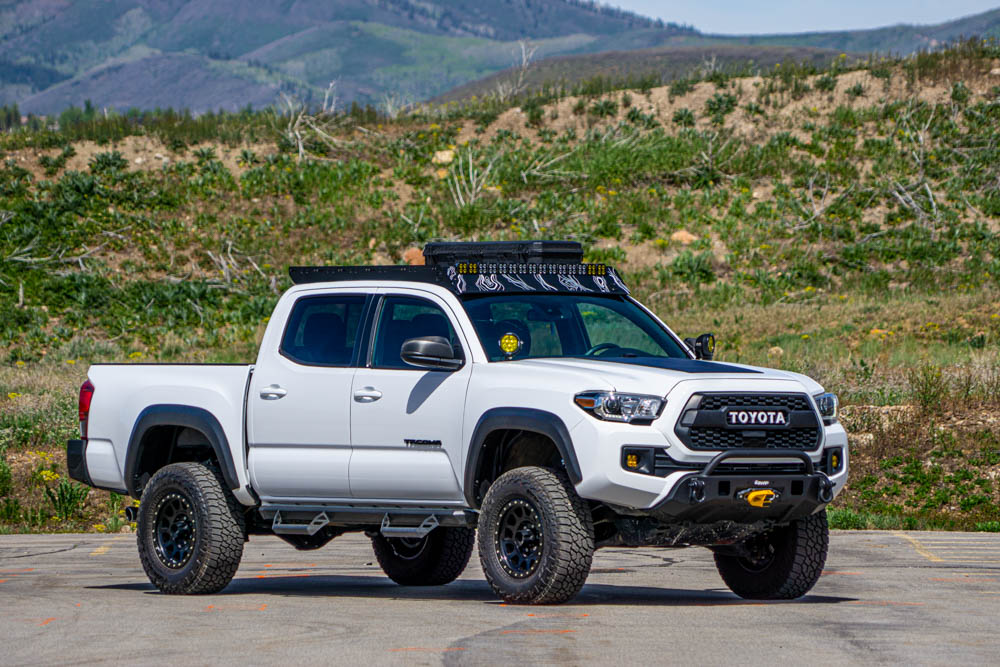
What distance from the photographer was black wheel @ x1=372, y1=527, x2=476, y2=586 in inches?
486

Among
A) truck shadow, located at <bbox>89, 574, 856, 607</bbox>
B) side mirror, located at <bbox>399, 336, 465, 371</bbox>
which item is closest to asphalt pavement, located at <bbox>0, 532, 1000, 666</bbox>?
truck shadow, located at <bbox>89, 574, 856, 607</bbox>

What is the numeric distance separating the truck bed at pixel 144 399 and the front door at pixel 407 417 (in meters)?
1.17

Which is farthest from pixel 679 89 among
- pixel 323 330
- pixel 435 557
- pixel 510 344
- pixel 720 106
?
pixel 510 344

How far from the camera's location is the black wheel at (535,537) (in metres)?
9.30

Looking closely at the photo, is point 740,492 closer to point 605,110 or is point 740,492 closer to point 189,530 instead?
point 189,530

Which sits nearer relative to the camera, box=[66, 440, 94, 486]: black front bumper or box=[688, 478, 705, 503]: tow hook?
box=[688, 478, 705, 503]: tow hook

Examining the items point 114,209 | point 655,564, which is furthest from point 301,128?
point 655,564

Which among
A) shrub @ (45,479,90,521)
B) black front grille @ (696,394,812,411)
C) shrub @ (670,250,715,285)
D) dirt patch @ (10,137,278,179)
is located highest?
dirt patch @ (10,137,278,179)

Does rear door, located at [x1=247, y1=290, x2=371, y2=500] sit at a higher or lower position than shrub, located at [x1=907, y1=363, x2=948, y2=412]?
higher

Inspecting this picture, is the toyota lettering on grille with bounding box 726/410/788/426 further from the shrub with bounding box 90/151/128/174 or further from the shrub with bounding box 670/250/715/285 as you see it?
the shrub with bounding box 90/151/128/174

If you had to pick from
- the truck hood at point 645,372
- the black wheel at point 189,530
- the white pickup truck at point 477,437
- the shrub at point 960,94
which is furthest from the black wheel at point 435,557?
the shrub at point 960,94

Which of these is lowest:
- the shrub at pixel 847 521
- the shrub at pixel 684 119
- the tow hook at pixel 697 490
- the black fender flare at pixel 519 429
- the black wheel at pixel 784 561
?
the shrub at pixel 847 521

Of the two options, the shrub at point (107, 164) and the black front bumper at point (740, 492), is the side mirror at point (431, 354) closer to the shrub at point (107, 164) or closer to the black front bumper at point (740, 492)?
the black front bumper at point (740, 492)

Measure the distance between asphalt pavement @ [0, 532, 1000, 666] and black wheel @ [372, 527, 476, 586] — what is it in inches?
9.3
